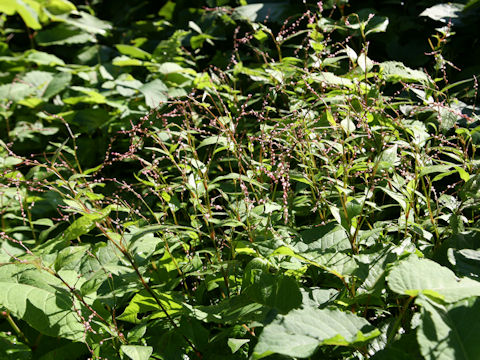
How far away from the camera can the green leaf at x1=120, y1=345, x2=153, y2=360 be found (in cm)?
124

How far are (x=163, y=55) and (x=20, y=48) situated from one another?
1.90 meters

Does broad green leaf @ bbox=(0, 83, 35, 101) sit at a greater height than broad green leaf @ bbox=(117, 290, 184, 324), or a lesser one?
lesser

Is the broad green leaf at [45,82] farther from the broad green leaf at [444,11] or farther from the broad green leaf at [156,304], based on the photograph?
the broad green leaf at [444,11]

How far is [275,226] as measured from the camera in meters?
1.57

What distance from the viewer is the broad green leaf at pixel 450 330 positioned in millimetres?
925

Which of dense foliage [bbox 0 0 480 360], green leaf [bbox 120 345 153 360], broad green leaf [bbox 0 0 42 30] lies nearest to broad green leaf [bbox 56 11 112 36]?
broad green leaf [bbox 0 0 42 30]

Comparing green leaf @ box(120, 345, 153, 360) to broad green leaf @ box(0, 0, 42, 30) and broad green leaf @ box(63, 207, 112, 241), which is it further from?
broad green leaf @ box(0, 0, 42, 30)

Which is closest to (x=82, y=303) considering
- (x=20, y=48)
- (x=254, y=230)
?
(x=254, y=230)

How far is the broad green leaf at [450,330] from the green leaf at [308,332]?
0.32ft

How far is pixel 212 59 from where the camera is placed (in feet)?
10.7

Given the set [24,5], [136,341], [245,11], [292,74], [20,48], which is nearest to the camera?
[136,341]

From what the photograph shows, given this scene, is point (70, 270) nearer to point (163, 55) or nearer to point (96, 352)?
point (96, 352)

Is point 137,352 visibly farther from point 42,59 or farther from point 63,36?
point 63,36

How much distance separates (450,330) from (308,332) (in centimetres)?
29
